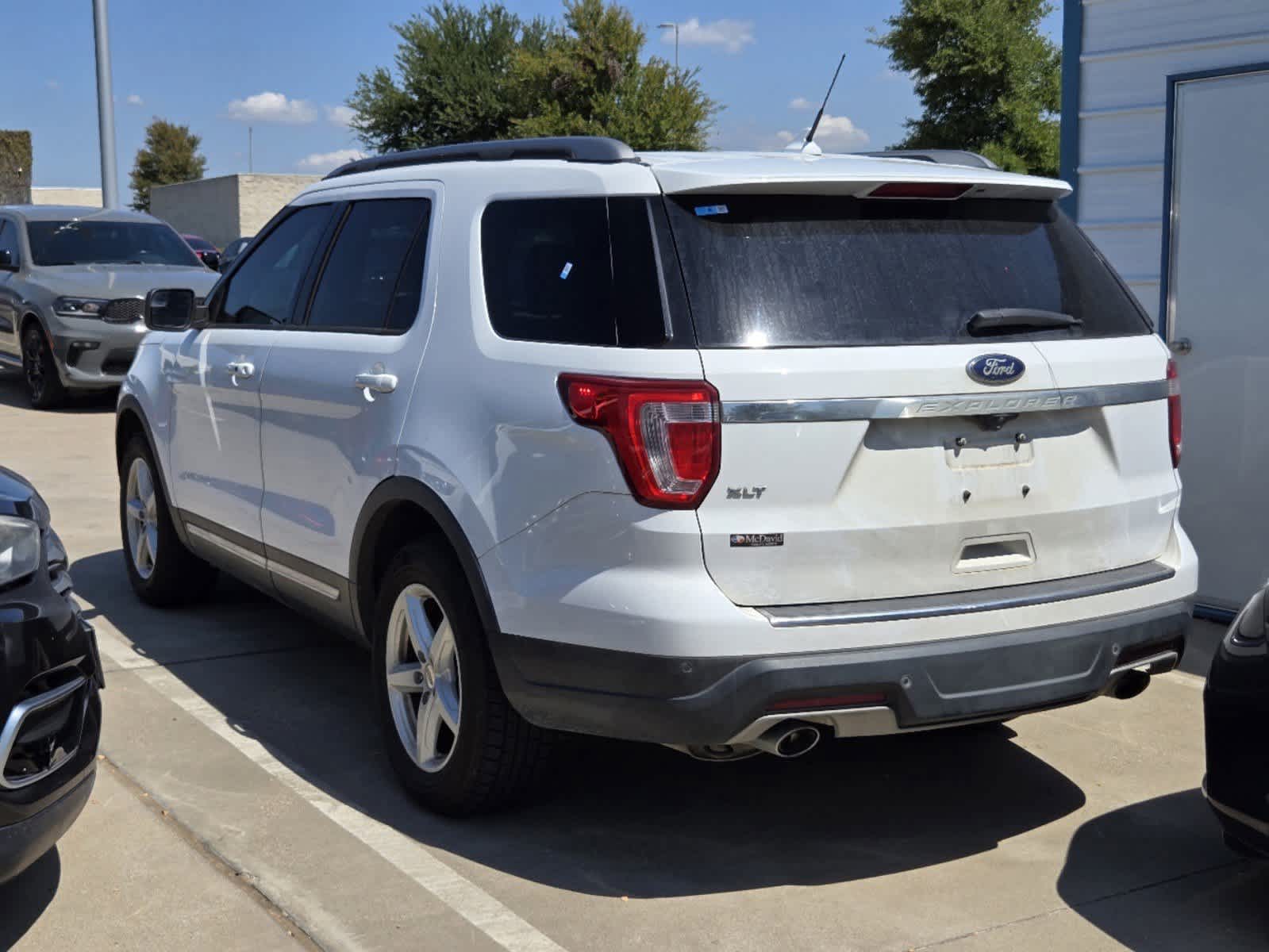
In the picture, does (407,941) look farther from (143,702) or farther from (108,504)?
(108,504)

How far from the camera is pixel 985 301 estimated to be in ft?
12.3

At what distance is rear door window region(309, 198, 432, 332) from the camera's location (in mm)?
4426

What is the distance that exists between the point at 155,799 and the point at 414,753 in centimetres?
78

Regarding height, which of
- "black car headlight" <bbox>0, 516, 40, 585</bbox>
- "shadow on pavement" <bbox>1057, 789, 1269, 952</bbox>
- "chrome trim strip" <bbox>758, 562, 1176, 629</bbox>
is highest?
"black car headlight" <bbox>0, 516, 40, 585</bbox>

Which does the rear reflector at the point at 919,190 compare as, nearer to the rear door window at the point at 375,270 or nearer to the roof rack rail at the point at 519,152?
the roof rack rail at the point at 519,152

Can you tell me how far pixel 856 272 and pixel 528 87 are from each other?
42.5 m

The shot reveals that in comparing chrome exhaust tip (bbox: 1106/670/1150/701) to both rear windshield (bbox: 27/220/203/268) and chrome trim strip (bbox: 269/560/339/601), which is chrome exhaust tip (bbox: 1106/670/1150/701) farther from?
rear windshield (bbox: 27/220/203/268)

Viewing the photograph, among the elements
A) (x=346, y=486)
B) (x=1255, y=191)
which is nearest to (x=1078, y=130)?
(x=1255, y=191)

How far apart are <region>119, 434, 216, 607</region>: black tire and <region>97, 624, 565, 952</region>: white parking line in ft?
3.06

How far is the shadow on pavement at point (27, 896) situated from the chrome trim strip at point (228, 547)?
1490 mm

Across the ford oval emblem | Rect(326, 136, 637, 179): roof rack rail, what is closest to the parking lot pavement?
the ford oval emblem

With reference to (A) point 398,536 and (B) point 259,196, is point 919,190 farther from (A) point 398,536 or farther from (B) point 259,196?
(B) point 259,196

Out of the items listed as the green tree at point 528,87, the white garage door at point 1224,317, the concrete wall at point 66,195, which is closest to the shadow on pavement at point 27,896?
the white garage door at point 1224,317

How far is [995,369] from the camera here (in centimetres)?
357
